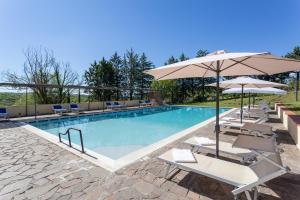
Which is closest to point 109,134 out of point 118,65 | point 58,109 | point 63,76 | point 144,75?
point 58,109

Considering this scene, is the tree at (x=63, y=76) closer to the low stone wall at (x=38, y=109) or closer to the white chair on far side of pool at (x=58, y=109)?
the low stone wall at (x=38, y=109)

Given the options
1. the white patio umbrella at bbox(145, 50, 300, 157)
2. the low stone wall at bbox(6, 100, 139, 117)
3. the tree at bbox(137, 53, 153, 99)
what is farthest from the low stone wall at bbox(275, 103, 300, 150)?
the tree at bbox(137, 53, 153, 99)

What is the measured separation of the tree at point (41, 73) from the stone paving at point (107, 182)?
19.8 m

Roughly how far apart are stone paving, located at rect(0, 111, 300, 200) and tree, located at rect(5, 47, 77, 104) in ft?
65.1

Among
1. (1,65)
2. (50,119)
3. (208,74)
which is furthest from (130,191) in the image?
(1,65)

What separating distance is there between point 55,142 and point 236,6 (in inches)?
608

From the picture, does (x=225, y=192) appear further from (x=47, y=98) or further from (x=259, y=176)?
(x=47, y=98)

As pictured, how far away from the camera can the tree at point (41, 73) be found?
73.3ft

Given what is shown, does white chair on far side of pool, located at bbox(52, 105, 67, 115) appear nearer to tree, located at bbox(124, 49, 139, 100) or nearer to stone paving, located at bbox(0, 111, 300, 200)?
stone paving, located at bbox(0, 111, 300, 200)

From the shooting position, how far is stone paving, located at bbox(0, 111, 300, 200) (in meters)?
3.01

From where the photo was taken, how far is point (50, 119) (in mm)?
12727

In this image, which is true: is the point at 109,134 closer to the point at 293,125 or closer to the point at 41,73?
the point at 293,125

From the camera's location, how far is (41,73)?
24141mm

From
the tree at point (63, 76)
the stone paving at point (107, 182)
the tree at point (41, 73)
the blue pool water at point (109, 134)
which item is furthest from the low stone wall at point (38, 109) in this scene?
the stone paving at point (107, 182)
